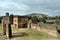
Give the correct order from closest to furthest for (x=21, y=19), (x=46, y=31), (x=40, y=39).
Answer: (x=40, y=39) → (x=46, y=31) → (x=21, y=19)

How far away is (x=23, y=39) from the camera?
1961 cm

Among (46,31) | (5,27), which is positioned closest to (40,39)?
(46,31)

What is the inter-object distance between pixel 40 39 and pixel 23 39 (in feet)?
7.52

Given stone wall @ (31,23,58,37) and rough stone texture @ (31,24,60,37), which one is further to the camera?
stone wall @ (31,23,58,37)

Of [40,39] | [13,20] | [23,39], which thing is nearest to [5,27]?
[23,39]

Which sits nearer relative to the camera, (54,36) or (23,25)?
(54,36)

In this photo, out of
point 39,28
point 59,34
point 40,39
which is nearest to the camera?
point 40,39

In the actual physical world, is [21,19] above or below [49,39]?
above

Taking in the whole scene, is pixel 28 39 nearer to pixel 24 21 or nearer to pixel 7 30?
pixel 7 30

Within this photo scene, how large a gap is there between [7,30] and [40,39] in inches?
225

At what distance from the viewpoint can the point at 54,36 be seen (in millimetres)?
21516

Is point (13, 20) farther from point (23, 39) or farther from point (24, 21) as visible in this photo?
point (23, 39)

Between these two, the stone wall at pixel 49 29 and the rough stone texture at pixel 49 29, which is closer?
the rough stone texture at pixel 49 29

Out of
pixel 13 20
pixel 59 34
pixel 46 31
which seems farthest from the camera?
pixel 13 20
